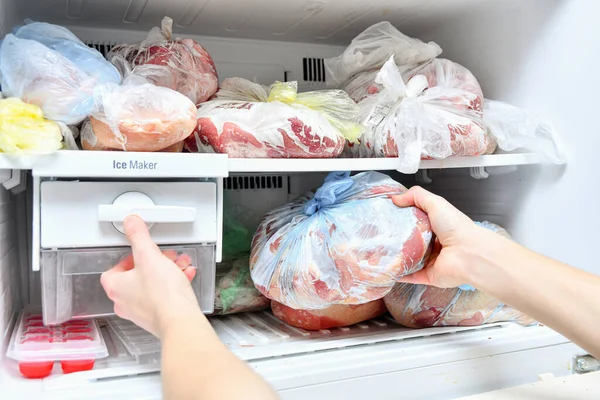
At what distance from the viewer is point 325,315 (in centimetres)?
101

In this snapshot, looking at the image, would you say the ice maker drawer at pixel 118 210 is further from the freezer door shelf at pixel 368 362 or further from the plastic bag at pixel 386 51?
the plastic bag at pixel 386 51

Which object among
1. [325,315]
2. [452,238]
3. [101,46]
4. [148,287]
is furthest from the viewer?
[101,46]

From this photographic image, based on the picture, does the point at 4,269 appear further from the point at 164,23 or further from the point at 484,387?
the point at 484,387

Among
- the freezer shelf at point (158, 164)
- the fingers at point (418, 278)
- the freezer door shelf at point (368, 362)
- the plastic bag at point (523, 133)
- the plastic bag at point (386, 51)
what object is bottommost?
the freezer door shelf at point (368, 362)

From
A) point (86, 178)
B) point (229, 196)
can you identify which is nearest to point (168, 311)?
point (86, 178)

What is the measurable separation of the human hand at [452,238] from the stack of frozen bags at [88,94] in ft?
1.23

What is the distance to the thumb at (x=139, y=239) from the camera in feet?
2.34

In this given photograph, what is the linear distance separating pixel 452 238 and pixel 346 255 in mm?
174

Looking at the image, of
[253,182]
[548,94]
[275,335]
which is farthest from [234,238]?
[548,94]

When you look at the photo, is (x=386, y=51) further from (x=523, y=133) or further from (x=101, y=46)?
(x=101, y=46)

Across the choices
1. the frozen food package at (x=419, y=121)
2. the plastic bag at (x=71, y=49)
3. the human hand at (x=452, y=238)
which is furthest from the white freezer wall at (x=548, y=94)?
the plastic bag at (x=71, y=49)

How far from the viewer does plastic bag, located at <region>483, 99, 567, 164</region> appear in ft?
3.42

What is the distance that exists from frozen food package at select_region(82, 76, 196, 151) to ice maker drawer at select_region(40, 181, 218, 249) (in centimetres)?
7

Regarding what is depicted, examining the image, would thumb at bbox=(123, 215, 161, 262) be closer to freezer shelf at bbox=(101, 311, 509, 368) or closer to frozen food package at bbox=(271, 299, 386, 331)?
freezer shelf at bbox=(101, 311, 509, 368)
